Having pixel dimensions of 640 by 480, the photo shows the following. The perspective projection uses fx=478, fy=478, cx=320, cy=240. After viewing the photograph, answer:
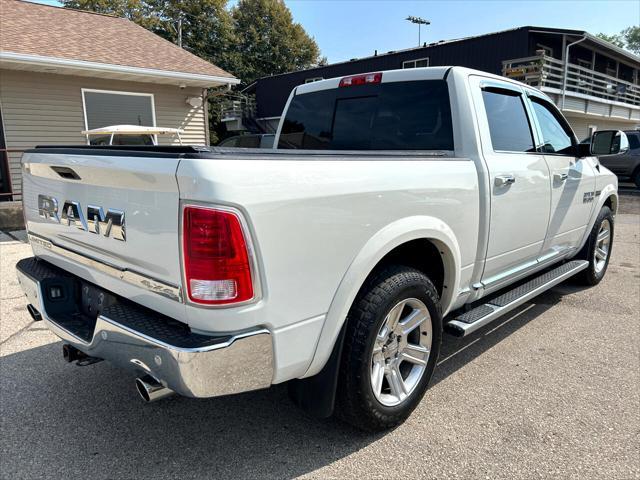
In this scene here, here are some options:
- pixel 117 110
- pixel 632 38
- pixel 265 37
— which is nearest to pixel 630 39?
pixel 632 38

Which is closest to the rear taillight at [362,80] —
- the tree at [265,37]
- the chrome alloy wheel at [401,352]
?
the chrome alloy wheel at [401,352]

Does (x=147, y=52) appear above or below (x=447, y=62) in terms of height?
below

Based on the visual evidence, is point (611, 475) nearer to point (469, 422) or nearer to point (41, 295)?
point (469, 422)

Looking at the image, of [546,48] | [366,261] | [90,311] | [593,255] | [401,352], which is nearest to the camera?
[366,261]

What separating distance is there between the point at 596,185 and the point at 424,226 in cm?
320

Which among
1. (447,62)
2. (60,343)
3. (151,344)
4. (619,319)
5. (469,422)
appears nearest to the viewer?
(151,344)

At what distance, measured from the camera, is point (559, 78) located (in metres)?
20.7

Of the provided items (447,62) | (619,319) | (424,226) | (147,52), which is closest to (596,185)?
(619,319)

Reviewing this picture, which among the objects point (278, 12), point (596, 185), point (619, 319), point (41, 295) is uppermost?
point (278, 12)

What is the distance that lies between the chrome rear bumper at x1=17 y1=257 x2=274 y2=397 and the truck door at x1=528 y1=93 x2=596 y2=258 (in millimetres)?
2963

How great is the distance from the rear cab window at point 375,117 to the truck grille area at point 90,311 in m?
2.00

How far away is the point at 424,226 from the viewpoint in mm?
2531

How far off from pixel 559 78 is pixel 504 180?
20863mm

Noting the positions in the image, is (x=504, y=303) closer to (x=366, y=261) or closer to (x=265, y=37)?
(x=366, y=261)
